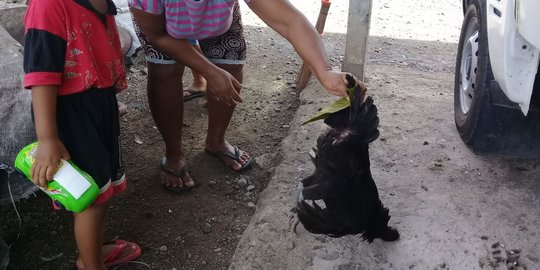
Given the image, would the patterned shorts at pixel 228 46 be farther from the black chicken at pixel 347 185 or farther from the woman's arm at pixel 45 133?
the woman's arm at pixel 45 133

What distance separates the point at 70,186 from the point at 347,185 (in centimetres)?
107

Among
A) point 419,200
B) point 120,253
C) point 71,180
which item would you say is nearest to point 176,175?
point 120,253

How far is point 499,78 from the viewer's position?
2348mm

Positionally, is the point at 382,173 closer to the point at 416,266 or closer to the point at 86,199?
the point at 416,266

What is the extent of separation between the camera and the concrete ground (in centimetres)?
229

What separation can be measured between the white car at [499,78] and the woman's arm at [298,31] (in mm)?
774

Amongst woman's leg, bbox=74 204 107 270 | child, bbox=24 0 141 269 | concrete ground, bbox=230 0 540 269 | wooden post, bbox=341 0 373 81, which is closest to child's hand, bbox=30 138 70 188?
child, bbox=24 0 141 269

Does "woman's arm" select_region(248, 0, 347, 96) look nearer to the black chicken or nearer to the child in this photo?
the black chicken

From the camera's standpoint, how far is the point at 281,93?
Result: 429cm

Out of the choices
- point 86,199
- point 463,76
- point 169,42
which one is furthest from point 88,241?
point 463,76

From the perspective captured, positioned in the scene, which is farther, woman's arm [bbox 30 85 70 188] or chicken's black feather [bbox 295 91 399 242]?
chicken's black feather [bbox 295 91 399 242]

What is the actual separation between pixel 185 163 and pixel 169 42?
98 centimetres

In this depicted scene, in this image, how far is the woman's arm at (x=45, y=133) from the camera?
1911 mm

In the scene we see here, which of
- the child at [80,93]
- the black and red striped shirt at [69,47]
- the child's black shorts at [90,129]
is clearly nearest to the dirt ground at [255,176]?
the child at [80,93]
